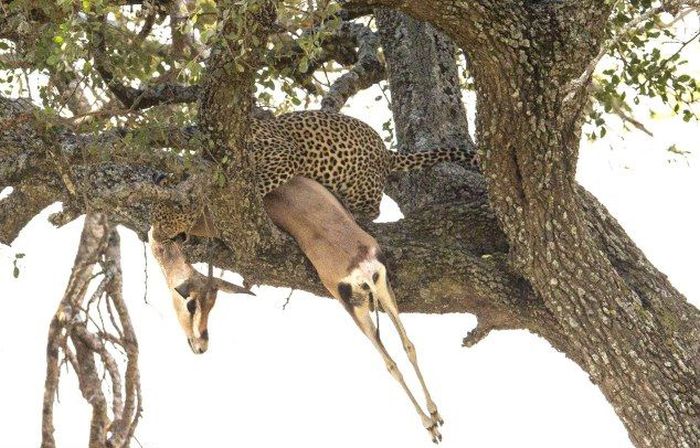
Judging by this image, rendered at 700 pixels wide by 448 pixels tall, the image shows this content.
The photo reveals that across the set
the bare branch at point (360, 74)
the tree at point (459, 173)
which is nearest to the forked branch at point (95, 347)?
the tree at point (459, 173)

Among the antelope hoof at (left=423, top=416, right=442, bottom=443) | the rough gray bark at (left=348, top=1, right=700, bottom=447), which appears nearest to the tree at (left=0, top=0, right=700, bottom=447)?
the rough gray bark at (left=348, top=1, right=700, bottom=447)

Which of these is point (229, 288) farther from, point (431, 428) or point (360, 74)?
point (360, 74)

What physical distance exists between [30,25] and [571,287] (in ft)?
9.84

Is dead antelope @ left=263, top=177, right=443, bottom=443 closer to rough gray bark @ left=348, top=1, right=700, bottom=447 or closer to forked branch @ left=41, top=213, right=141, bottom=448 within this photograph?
rough gray bark @ left=348, top=1, right=700, bottom=447

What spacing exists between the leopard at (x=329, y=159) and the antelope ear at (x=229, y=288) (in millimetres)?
378

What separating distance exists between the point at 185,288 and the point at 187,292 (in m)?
0.02

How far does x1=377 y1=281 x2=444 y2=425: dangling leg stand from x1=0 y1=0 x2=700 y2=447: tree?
179mm

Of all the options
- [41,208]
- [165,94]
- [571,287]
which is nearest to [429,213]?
[571,287]

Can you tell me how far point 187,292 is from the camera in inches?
280

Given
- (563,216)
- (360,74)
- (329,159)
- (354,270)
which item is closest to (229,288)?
(354,270)

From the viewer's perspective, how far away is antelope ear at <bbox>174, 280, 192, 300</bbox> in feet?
23.3

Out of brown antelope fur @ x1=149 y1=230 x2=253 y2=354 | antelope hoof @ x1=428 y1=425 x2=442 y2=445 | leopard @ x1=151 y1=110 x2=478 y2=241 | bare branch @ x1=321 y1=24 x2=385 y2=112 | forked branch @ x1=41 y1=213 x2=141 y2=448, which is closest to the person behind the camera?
forked branch @ x1=41 y1=213 x2=141 y2=448

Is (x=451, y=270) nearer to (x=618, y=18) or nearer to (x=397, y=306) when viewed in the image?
(x=397, y=306)

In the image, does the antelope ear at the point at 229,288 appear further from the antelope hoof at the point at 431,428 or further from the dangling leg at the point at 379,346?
the antelope hoof at the point at 431,428
